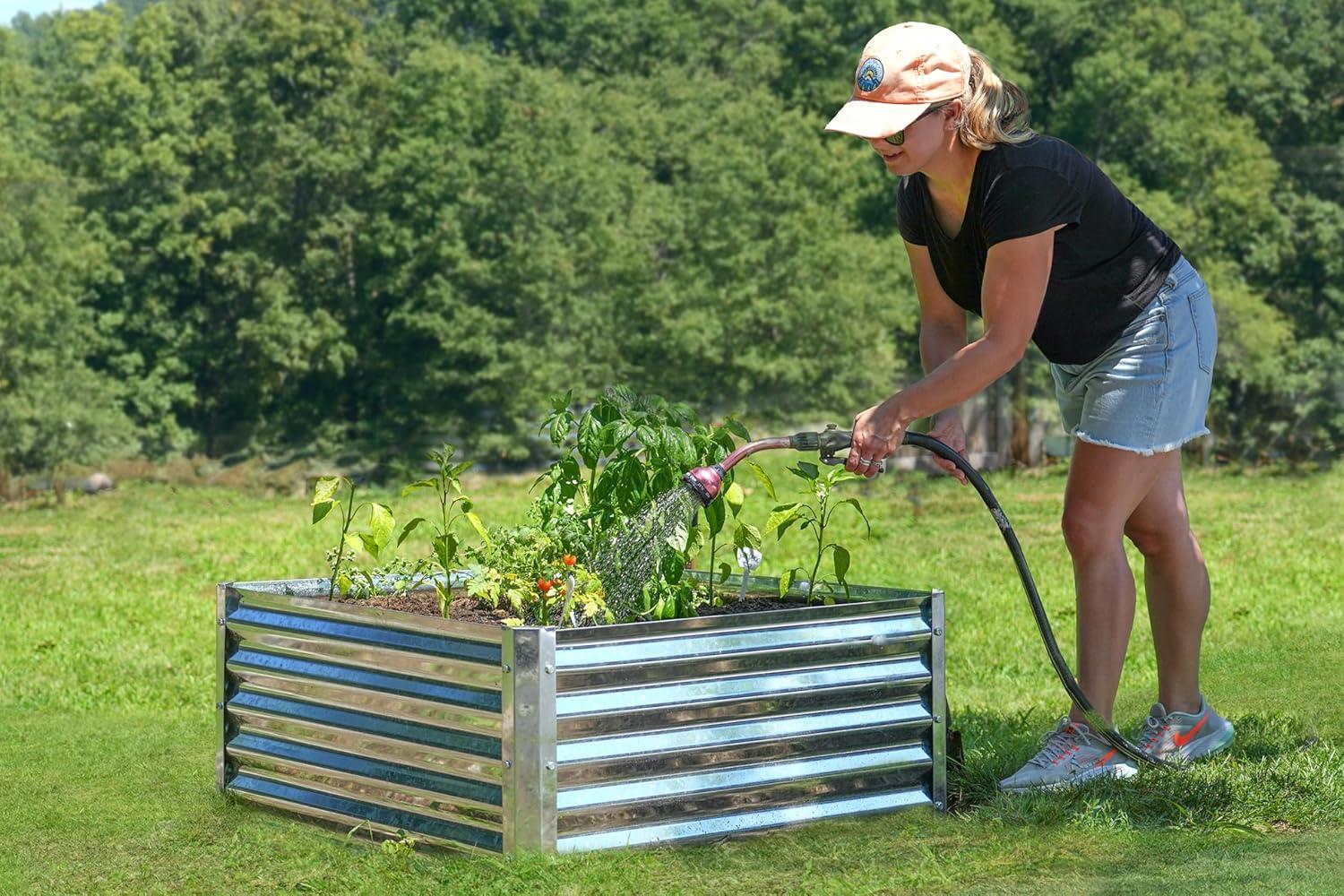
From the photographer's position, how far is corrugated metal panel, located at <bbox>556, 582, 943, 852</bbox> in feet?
10.7

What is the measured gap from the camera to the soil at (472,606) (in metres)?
3.92

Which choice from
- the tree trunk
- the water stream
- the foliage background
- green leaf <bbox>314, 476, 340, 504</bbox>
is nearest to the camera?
the water stream

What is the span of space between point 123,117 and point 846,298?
59.2 ft

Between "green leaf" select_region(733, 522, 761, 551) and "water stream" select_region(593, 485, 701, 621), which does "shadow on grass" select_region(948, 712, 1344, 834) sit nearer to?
"green leaf" select_region(733, 522, 761, 551)

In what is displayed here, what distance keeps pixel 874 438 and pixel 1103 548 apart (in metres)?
0.79

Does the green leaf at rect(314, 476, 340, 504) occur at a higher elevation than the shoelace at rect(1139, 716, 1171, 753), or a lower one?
higher

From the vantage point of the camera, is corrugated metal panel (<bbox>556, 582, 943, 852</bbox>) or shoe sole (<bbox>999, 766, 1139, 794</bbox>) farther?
shoe sole (<bbox>999, 766, 1139, 794</bbox>)

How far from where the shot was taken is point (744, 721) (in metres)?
3.45

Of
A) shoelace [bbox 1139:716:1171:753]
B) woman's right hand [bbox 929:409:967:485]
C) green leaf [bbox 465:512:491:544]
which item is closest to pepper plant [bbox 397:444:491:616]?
green leaf [bbox 465:512:491:544]

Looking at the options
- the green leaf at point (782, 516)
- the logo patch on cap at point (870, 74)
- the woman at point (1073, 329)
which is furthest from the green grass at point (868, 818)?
the logo patch on cap at point (870, 74)

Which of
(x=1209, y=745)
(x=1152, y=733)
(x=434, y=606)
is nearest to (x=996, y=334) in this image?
(x=1152, y=733)

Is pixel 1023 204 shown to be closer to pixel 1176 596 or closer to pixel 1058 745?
pixel 1176 596

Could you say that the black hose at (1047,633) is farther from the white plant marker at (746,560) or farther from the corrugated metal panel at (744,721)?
the white plant marker at (746,560)

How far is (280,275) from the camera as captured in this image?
1437 inches
